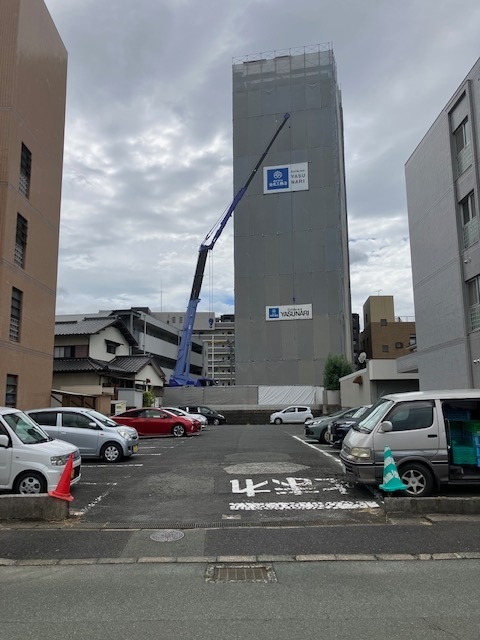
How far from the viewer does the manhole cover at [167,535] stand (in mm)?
6588

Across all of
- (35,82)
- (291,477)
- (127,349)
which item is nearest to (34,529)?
(291,477)

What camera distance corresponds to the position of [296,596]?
4.72 metres

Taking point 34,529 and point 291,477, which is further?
point 291,477

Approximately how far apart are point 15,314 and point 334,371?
29.6m

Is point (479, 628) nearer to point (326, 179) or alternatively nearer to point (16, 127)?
point (16, 127)

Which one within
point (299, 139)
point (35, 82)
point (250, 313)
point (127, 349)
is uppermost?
point (299, 139)

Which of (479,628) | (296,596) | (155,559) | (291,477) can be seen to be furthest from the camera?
(291,477)

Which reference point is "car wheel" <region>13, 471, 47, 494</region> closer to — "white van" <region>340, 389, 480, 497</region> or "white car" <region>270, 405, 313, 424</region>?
"white van" <region>340, 389, 480, 497</region>

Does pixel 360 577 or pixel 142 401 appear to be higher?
pixel 142 401

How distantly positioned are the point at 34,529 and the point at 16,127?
16955 mm

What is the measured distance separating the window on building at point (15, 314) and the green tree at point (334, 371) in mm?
29084

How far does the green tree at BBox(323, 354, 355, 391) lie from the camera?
1718 inches

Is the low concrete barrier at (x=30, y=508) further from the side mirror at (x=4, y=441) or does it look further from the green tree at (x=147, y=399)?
the green tree at (x=147, y=399)

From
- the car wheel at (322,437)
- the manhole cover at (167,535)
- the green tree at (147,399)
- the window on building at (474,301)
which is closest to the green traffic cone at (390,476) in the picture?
the manhole cover at (167,535)
